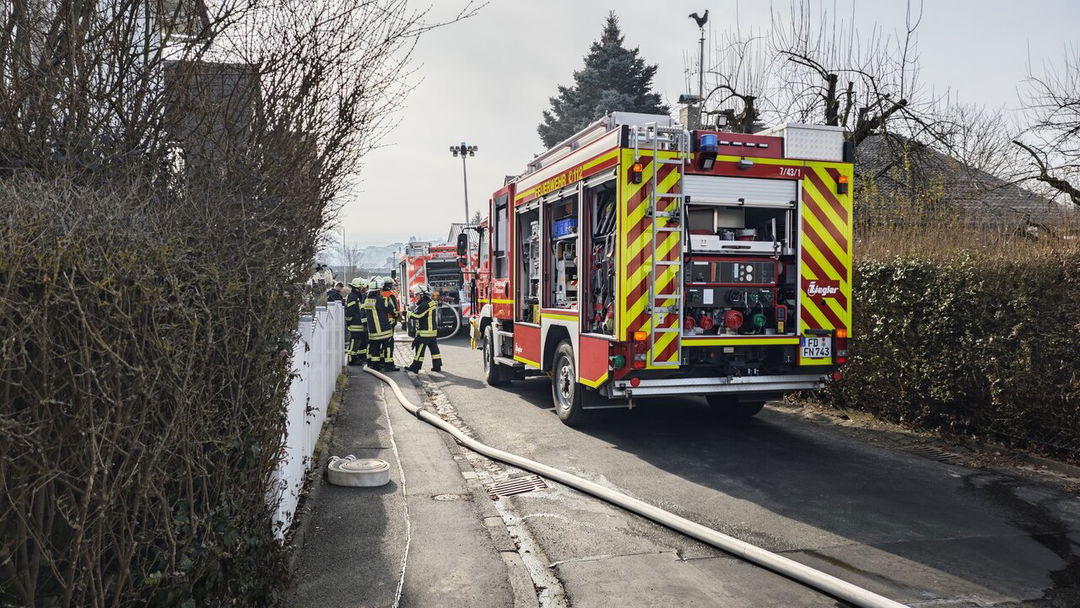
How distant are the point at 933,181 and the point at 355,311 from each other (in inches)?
420

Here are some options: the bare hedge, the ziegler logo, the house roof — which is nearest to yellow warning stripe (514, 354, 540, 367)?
the ziegler logo

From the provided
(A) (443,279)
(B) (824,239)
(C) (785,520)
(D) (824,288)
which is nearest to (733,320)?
(D) (824,288)

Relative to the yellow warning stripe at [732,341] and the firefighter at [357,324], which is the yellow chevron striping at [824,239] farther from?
the firefighter at [357,324]

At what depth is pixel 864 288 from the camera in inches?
332

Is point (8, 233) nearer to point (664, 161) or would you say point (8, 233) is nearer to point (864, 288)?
point (664, 161)

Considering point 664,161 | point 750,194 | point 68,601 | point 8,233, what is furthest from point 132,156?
point 750,194

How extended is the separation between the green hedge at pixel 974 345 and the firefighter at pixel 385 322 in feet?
25.4

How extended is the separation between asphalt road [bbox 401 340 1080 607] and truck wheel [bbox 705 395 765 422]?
1.12 feet

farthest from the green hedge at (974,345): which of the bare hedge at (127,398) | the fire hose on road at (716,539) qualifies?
the bare hedge at (127,398)

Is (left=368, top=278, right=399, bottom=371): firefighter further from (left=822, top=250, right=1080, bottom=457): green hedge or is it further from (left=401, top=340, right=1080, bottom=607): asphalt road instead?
(left=822, top=250, right=1080, bottom=457): green hedge

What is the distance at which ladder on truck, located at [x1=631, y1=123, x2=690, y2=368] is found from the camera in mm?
6875

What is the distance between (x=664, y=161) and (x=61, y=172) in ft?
15.8

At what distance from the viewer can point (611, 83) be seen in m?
38.1

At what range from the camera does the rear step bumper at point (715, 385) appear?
6.97 m
